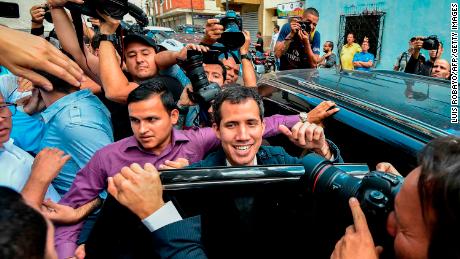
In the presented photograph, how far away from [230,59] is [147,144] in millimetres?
1574

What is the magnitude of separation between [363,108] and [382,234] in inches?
36.1

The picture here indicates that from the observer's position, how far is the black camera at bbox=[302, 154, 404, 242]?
790 millimetres

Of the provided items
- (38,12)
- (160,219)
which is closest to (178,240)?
(160,219)

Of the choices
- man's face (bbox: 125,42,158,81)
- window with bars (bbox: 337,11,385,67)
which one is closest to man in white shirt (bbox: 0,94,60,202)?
man's face (bbox: 125,42,158,81)

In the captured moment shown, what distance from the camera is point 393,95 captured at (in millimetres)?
1761

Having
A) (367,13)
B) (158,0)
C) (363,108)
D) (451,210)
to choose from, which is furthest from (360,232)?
(158,0)

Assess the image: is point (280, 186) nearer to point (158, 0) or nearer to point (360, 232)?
point (360, 232)

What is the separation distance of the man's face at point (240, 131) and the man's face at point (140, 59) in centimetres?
113

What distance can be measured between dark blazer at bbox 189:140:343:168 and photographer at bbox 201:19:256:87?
102 cm

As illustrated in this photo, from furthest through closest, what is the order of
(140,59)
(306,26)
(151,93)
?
1. (306,26)
2. (140,59)
3. (151,93)

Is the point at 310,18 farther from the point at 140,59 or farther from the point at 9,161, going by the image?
the point at 9,161

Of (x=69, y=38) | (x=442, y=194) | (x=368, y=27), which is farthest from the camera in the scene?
(x=368, y=27)

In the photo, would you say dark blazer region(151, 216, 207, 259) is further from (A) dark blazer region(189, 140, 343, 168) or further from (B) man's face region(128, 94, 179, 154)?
(B) man's face region(128, 94, 179, 154)

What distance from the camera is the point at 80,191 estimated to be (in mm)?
1621
